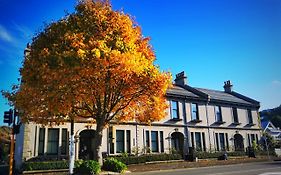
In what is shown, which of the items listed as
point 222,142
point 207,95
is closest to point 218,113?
point 207,95

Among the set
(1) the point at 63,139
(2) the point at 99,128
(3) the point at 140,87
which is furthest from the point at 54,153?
(3) the point at 140,87

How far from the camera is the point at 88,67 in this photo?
14906 millimetres

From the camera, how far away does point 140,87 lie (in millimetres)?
17672

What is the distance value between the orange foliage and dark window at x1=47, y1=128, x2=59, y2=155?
21.9ft

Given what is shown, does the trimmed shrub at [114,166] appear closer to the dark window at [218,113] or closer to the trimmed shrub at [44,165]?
→ the trimmed shrub at [44,165]

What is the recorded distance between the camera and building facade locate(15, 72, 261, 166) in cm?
2391

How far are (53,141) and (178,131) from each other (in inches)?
593

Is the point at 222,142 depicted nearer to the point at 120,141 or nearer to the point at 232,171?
the point at 120,141

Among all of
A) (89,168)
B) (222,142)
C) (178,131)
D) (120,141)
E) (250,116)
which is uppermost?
(250,116)

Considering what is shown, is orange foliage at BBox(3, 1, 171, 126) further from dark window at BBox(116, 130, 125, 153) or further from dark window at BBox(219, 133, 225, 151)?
dark window at BBox(219, 133, 225, 151)

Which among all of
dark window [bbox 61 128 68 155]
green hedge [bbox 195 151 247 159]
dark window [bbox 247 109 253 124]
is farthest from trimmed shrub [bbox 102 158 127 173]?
dark window [bbox 247 109 253 124]

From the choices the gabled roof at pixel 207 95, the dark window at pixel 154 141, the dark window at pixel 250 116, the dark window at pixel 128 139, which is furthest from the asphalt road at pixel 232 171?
the dark window at pixel 250 116

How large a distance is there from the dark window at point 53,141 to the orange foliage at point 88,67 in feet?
21.9

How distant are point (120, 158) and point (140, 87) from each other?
33.5 feet
